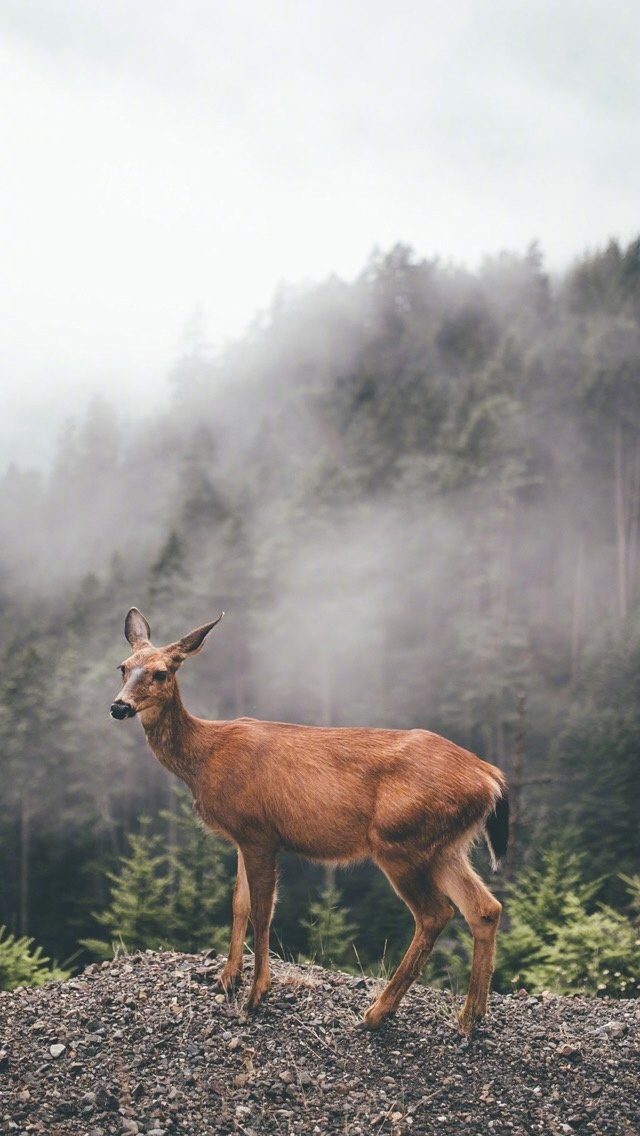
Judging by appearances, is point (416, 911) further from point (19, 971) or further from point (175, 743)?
point (19, 971)

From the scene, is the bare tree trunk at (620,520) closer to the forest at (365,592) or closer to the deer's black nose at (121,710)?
the forest at (365,592)

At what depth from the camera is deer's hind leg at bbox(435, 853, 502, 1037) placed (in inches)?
257

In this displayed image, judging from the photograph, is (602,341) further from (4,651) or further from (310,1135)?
(310,1135)

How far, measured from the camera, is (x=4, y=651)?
61062 mm

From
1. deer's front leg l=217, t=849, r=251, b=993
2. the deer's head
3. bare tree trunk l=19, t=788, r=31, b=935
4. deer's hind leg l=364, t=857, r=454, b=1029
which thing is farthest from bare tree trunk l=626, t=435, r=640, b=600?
the deer's head

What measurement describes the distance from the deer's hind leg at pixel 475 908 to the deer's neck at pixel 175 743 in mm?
2033

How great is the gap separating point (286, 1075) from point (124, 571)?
65011mm

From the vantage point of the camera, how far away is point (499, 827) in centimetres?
666

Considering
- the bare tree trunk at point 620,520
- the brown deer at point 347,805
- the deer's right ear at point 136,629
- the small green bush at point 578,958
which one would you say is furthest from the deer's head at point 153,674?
the bare tree trunk at point 620,520

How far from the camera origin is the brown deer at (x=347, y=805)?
6430 millimetres

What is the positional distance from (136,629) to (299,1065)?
11.4ft

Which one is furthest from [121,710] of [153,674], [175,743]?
[175,743]

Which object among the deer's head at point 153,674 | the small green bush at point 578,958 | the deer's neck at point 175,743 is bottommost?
the small green bush at point 578,958

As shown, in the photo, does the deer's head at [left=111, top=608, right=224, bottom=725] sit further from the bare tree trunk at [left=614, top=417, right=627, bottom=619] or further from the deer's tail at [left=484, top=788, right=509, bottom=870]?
the bare tree trunk at [left=614, top=417, right=627, bottom=619]
